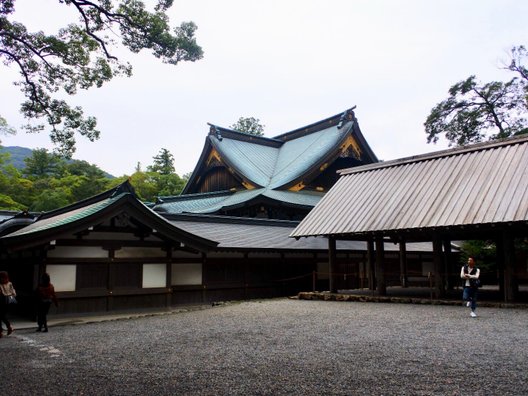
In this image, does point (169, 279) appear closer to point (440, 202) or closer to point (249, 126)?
point (440, 202)

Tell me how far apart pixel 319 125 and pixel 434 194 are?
18571 millimetres

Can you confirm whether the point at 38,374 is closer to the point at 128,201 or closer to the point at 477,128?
the point at 128,201

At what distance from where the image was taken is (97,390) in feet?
17.4

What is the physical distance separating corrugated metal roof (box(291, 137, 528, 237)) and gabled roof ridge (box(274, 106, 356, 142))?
11.5m

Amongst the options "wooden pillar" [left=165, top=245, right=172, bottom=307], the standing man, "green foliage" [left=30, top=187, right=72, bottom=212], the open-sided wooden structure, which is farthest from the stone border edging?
"green foliage" [left=30, top=187, right=72, bottom=212]

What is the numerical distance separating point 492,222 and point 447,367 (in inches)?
263

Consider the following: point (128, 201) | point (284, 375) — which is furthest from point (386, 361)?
point (128, 201)

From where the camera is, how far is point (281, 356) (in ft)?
22.6

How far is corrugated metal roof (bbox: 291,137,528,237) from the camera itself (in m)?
12.5

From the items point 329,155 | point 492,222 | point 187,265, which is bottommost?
point 187,265

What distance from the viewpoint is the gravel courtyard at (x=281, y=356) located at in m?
5.32

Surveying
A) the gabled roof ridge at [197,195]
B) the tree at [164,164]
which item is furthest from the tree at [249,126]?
the gabled roof ridge at [197,195]

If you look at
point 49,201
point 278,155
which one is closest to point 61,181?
point 49,201

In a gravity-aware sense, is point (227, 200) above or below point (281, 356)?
above
